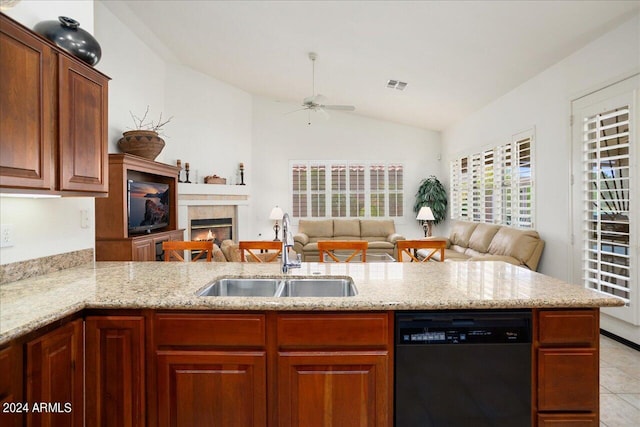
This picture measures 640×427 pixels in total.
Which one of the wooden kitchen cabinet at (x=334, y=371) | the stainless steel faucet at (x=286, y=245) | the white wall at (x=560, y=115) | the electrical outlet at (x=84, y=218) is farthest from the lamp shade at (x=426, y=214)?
the electrical outlet at (x=84, y=218)

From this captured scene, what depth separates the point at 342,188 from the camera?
7.84m

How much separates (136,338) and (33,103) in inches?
43.8

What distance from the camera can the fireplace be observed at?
6.31 metres

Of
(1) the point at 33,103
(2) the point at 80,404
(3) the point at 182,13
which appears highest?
(3) the point at 182,13

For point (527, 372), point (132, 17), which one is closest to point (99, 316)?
point (527, 372)

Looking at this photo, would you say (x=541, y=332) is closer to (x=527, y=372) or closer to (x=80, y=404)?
(x=527, y=372)

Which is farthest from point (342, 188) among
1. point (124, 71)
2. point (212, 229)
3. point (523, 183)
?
point (124, 71)

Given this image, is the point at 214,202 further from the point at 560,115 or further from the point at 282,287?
the point at 560,115

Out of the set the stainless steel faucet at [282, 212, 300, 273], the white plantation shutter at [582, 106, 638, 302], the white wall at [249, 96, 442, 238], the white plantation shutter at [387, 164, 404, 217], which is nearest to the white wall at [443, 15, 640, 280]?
the white plantation shutter at [582, 106, 638, 302]

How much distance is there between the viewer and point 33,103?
4.92 ft

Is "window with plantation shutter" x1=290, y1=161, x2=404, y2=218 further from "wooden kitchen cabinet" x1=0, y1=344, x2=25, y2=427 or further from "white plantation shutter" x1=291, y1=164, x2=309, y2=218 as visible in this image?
"wooden kitchen cabinet" x1=0, y1=344, x2=25, y2=427

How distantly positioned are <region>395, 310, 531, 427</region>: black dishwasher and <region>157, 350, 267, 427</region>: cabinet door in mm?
590

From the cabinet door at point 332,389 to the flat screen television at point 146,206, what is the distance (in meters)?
3.03

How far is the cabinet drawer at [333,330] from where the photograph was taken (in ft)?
4.67
